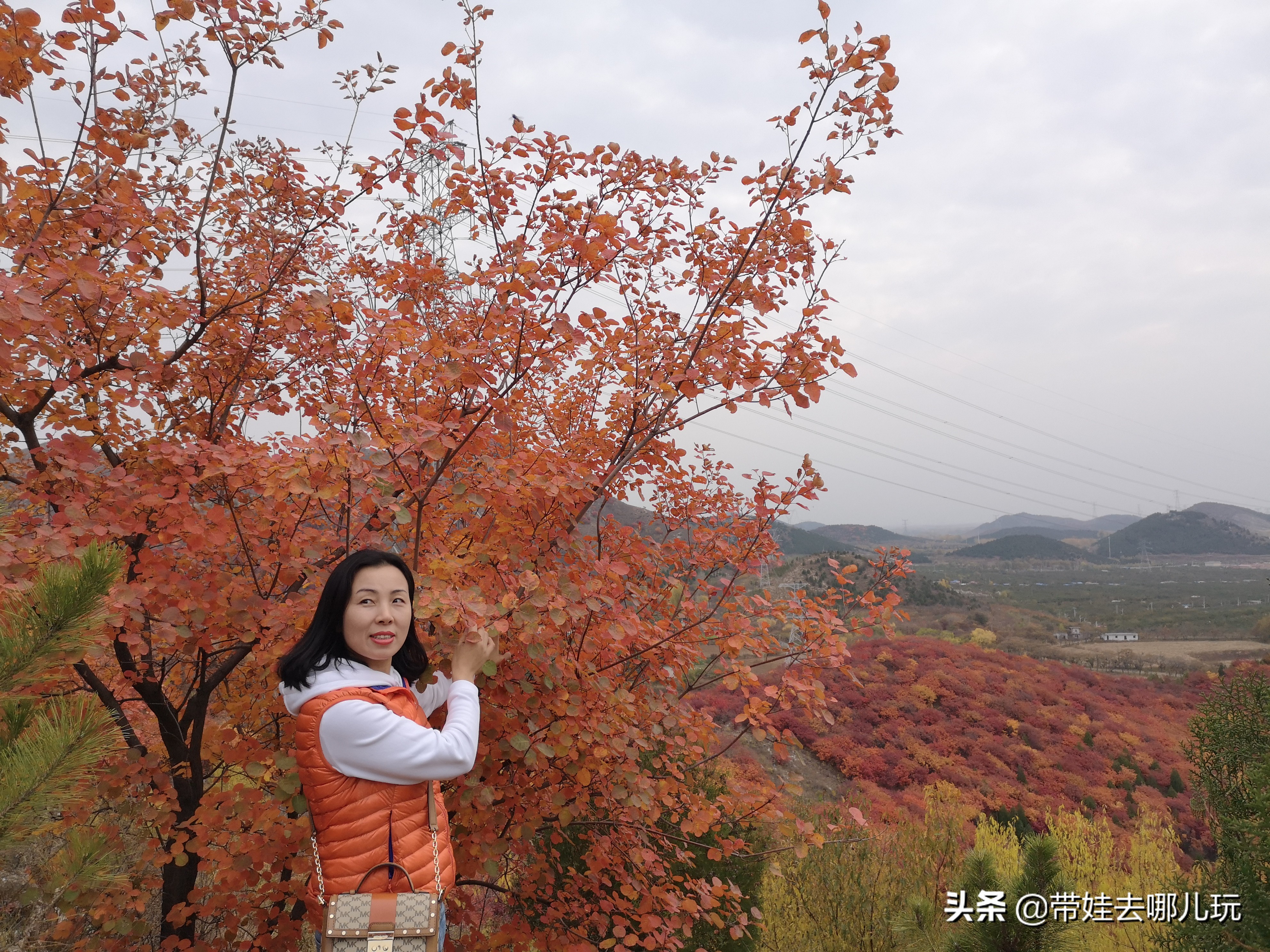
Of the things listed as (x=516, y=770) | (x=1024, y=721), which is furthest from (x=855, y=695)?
(x=516, y=770)

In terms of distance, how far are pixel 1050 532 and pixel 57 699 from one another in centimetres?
19676

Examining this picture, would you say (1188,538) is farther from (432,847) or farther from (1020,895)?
(432,847)

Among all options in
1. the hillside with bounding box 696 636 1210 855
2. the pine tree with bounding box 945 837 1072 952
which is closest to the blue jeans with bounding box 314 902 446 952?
the pine tree with bounding box 945 837 1072 952

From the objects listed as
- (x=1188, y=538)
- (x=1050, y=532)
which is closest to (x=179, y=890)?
(x=1188, y=538)

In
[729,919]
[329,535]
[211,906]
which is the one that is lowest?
[729,919]

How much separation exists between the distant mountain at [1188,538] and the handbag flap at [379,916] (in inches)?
3960

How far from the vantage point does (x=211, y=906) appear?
2438mm

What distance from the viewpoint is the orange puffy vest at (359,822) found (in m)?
1.53

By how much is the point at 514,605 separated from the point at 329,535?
3.02ft

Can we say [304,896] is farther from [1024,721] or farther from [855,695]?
[1024,721]

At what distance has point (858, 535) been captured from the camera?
89.9 metres

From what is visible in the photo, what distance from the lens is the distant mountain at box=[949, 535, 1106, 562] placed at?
269 feet

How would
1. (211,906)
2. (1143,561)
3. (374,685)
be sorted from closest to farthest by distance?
(374,685) → (211,906) → (1143,561)

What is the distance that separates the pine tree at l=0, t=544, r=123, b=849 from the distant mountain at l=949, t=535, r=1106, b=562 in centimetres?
9185
